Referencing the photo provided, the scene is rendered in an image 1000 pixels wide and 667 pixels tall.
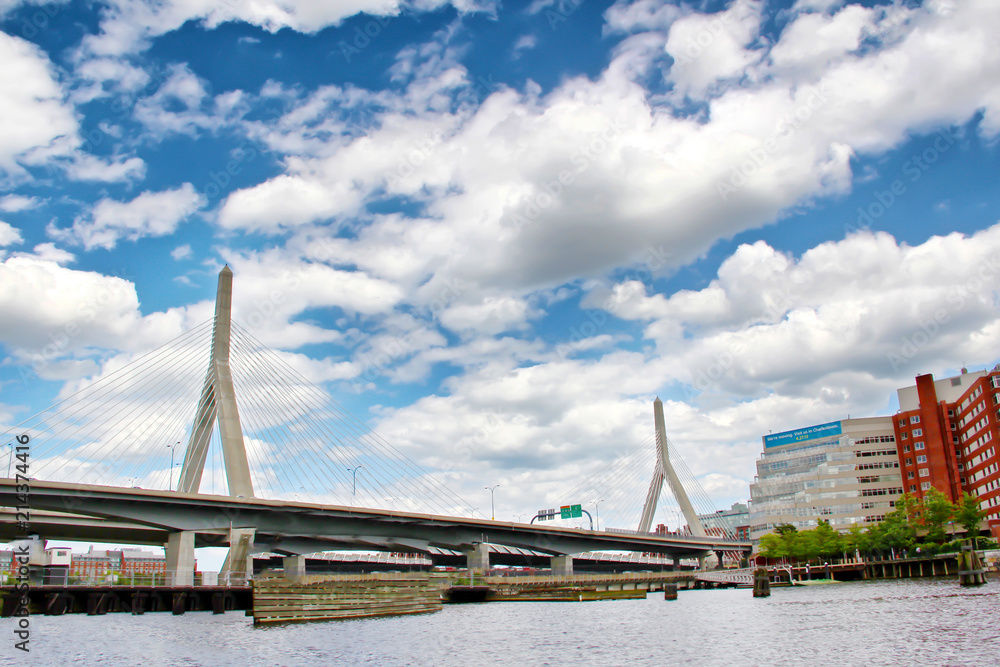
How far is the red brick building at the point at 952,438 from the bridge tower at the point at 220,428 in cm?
9957

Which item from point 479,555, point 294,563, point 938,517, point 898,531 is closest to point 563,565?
point 479,555

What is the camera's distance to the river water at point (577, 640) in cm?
2580

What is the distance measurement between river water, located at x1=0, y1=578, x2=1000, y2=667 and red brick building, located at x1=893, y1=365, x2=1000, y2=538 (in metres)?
70.9

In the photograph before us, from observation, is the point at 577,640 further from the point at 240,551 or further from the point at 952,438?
the point at 952,438

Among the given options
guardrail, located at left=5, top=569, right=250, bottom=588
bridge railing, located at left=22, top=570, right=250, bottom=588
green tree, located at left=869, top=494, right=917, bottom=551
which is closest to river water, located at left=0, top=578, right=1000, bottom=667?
guardrail, located at left=5, top=569, right=250, bottom=588

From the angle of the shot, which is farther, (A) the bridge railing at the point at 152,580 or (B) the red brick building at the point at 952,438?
(B) the red brick building at the point at 952,438

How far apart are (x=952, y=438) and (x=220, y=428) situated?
120483 mm

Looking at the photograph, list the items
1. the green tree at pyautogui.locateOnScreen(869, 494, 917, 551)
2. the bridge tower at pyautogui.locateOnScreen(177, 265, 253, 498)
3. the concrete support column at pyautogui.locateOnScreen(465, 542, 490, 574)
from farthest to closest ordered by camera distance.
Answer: the concrete support column at pyautogui.locateOnScreen(465, 542, 490, 574)
the green tree at pyautogui.locateOnScreen(869, 494, 917, 551)
the bridge tower at pyautogui.locateOnScreen(177, 265, 253, 498)

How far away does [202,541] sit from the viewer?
92.1m

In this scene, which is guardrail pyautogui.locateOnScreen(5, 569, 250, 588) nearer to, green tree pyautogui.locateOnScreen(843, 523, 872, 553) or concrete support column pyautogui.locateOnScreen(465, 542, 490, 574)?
concrete support column pyautogui.locateOnScreen(465, 542, 490, 574)

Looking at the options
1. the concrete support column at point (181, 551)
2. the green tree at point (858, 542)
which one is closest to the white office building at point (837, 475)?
the green tree at point (858, 542)

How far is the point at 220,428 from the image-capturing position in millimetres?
68312

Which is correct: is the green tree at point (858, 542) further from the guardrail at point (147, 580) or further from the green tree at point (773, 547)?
the guardrail at point (147, 580)

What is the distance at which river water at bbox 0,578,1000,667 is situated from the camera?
25.8 m
